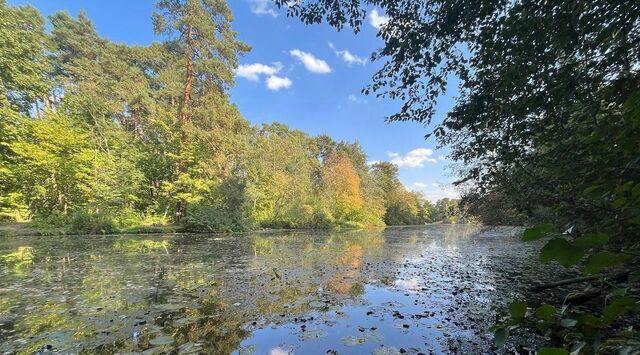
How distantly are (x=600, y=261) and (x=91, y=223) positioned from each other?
21966mm

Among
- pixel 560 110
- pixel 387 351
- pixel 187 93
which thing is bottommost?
pixel 387 351

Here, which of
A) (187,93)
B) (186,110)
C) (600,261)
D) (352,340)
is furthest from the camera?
(187,93)

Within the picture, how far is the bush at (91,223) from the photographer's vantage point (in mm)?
17781

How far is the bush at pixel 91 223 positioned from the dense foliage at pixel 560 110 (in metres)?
18.8

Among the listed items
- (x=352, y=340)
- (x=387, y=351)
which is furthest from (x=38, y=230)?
(x=387, y=351)

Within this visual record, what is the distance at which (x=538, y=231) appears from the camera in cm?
89

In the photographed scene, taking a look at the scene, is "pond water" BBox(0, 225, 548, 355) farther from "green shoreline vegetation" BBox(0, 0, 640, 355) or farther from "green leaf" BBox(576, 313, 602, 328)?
"green leaf" BBox(576, 313, 602, 328)

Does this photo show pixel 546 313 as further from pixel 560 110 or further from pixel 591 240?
pixel 560 110

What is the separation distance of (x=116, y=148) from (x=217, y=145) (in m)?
8.33

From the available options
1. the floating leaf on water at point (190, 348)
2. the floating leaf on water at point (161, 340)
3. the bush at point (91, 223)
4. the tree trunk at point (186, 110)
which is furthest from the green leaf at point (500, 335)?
the tree trunk at point (186, 110)

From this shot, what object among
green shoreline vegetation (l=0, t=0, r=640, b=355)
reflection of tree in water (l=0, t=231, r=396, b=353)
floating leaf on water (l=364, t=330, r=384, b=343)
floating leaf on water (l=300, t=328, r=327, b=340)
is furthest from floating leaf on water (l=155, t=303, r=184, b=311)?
green shoreline vegetation (l=0, t=0, r=640, b=355)

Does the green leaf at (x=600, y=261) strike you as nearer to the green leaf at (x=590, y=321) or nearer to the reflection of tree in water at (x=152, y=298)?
the green leaf at (x=590, y=321)

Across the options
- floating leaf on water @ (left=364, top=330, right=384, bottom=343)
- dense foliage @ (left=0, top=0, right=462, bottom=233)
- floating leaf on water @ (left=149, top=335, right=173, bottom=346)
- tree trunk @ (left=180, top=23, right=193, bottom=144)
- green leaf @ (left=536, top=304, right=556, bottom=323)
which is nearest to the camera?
green leaf @ (left=536, top=304, right=556, bottom=323)

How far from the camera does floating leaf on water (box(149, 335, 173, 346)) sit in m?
3.26
